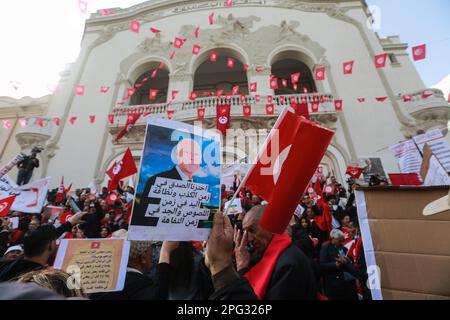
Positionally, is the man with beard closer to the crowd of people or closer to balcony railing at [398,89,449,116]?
the crowd of people

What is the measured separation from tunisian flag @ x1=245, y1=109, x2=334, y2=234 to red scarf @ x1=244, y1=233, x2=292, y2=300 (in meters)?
0.08

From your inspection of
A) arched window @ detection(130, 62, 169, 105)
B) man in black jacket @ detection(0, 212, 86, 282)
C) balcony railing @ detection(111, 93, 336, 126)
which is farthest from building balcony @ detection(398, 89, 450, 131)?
arched window @ detection(130, 62, 169, 105)

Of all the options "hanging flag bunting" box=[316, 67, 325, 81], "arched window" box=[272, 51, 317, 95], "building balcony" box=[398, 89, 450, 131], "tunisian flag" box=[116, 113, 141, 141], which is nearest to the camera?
"building balcony" box=[398, 89, 450, 131]

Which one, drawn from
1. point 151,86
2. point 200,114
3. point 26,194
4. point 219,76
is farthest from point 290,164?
point 151,86

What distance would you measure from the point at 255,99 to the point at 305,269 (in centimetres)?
929

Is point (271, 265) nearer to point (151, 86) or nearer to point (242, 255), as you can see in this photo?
point (242, 255)

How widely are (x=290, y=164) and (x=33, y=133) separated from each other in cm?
1188

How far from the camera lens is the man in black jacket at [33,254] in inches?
64.4

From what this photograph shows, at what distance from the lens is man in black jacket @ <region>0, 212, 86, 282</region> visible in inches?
64.4

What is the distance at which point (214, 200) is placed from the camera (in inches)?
58.3

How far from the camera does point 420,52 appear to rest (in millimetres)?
6551

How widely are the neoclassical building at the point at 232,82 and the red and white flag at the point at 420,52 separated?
2.53m
